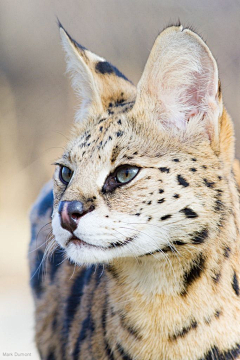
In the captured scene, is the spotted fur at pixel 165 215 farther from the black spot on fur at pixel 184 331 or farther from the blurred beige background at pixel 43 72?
the blurred beige background at pixel 43 72

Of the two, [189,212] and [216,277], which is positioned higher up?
[189,212]

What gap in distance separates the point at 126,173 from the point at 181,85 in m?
0.31

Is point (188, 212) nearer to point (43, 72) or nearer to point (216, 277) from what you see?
point (216, 277)

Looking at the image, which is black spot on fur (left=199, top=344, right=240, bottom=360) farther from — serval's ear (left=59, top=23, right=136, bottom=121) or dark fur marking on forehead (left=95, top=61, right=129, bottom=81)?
dark fur marking on forehead (left=95, top=61, right=129, bottom=81)

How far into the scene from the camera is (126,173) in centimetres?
127

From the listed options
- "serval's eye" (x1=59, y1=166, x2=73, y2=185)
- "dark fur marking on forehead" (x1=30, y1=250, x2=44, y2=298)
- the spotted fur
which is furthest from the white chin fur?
"dark fur marking on forehead" (x1=30, y1=250, x2=44, y2=298)

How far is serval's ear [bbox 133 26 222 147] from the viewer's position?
126 cm

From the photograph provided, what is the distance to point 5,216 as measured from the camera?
110 inches

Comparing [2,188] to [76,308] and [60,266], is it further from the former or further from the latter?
[76,308]

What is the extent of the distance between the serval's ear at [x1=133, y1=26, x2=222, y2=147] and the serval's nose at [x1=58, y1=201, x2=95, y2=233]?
0.37 metres

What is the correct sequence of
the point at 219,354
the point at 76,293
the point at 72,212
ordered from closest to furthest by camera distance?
the point at 72,212 → the point at 219,354 → the point at 76,293

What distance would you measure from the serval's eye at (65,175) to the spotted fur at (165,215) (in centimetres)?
2

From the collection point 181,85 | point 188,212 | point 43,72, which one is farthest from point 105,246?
point 43,72

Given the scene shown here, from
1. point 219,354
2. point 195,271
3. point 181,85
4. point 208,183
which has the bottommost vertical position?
point 219,354
